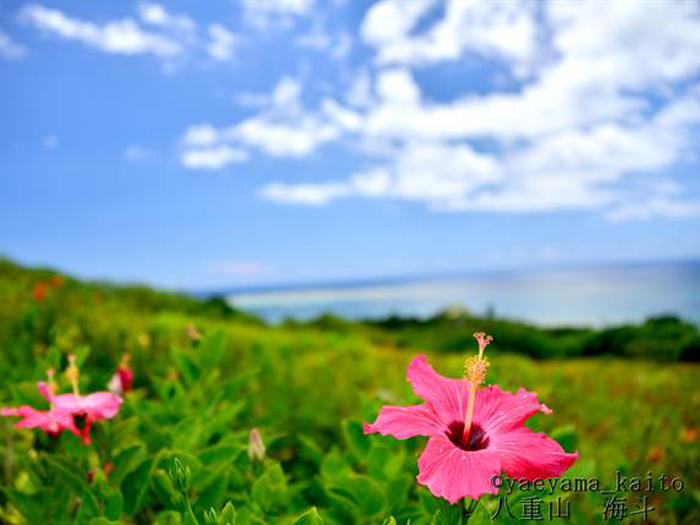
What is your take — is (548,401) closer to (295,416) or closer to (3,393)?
(295,416)

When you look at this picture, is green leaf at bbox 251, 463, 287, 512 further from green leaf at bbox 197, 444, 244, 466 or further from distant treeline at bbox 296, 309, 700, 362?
distant treeline at bbox 296, 309, 700, 362

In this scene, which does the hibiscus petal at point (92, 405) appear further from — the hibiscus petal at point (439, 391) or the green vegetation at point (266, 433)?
the hibiscus petal at point (439, 391)

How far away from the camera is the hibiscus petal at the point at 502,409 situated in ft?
3.33

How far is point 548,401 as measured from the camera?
3059 millimetres

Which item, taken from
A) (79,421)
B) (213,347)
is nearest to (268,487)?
(79,421)

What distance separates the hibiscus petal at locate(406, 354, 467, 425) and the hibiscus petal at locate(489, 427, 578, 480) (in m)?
0.11

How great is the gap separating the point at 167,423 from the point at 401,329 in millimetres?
7952

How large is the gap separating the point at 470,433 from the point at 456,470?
0.13 metres

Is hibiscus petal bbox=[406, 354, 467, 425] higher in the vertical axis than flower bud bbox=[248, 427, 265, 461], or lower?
higher

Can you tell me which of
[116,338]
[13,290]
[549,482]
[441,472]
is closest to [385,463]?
[549,482]

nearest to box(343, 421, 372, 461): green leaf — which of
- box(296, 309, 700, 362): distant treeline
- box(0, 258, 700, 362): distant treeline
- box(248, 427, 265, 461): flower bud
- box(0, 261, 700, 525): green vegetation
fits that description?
box(0, 261, 700, 525): green vegetation

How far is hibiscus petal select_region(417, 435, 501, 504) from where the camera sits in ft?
2.88

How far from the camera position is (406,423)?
97 cm

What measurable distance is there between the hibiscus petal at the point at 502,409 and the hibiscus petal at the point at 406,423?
8 centimetres
